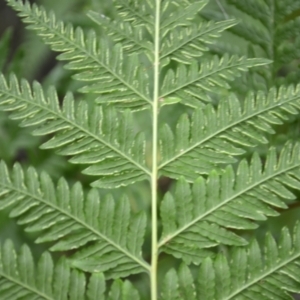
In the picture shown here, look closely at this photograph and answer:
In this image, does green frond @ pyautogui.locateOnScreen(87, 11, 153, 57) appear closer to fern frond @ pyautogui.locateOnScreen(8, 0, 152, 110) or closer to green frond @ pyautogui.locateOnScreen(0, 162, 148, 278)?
fern frond @ pyautogui.locateOnScreen(8, 0, 152, 110)

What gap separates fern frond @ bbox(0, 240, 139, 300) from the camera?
17.2 inches

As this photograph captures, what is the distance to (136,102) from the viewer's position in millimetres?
490

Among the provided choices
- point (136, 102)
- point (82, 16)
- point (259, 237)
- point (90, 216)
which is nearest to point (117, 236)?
point (90, 216)

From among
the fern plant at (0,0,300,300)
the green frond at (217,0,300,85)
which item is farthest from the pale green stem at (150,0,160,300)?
the green frond at (217,0,300,85)

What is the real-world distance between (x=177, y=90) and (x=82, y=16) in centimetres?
60

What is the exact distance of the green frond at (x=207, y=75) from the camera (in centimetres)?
49

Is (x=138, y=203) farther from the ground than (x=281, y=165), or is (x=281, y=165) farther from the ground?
(x=281, y=165)

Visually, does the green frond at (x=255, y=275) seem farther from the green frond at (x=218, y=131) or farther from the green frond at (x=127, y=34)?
the green frond at (x=127, y=34)

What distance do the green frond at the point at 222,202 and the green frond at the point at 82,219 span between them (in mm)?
41

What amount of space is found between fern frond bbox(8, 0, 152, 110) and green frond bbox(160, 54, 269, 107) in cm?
4

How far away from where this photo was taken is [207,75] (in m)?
0.49

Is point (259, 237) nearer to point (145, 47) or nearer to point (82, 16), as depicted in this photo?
point (145, 47)

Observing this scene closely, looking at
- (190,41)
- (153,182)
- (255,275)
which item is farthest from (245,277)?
(190,41)

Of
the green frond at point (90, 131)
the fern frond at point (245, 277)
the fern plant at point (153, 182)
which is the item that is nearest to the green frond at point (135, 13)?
the fern plant at point (153, 182)
